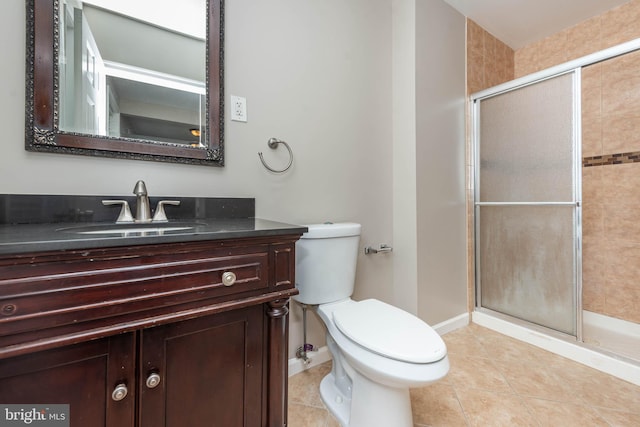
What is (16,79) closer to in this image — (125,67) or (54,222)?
(125,67)

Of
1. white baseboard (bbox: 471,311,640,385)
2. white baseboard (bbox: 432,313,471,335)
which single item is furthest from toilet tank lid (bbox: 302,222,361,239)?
white baseboard (bbox: 471,311,640,385)

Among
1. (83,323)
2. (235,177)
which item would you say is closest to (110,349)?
(83,323)

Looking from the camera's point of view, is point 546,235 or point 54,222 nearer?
point 54,222

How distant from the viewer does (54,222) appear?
94 cm

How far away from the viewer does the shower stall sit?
1.69m

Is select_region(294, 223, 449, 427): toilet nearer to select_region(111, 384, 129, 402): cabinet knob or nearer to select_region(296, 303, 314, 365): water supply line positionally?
select_region(296, 303, 314, 365): water supply line

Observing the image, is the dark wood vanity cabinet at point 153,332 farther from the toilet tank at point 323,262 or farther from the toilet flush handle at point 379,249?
the toilet flush handle at point 379,249

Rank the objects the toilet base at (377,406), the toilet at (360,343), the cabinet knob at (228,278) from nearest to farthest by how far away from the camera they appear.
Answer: the cabinet knob at (228,278), the toilet at (360,343), the toilet base at (377,406)

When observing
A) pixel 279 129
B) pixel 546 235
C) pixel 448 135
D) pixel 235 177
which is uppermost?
pixel 448 135

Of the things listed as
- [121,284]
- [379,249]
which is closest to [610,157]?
[379,249]

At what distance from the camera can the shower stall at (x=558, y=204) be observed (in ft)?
5.53

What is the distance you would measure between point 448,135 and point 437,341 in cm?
150

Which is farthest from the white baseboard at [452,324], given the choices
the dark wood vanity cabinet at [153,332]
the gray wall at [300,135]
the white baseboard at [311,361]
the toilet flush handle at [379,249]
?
the dark wood vanity cabinet at [153,332]

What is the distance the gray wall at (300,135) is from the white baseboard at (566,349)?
293mm
